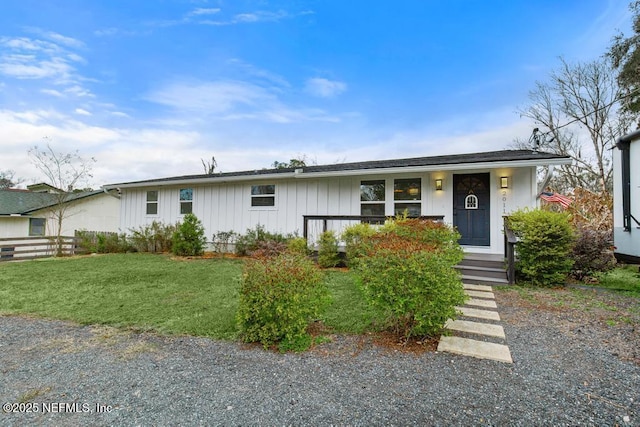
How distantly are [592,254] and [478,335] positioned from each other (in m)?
4.63

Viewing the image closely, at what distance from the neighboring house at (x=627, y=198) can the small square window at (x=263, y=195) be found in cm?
869

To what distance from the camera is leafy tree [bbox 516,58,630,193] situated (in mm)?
16062

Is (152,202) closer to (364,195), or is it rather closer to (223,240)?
(223,240)

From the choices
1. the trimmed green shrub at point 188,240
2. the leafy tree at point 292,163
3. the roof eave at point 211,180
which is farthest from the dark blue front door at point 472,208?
the leafy tree at point 292,163

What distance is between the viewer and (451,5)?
30.9ft

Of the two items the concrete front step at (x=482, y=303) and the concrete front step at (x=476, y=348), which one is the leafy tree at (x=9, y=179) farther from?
the concrete front step at (x=476, y=348)

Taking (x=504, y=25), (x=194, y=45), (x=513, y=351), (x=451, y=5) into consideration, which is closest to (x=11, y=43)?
(x=194, y=45)

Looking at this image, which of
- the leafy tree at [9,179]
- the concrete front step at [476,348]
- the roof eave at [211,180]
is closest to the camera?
the concrete front step at [476,348]

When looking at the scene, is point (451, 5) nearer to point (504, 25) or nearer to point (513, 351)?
point (504, 25)

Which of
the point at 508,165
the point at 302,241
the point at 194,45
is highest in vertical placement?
the point at 194,45

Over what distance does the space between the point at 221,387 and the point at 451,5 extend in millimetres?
11801

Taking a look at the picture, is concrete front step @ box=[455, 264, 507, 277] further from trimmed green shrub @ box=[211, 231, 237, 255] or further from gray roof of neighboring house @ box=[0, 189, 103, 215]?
gray roof of neighboring house @ box=[0, 189, 103, 215]

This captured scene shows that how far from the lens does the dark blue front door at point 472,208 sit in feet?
26.0

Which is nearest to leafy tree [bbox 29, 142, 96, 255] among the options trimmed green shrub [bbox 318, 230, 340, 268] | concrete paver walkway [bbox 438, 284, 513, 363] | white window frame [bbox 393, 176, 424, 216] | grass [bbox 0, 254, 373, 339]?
grass [bbox 0, 254, 373, 339]
